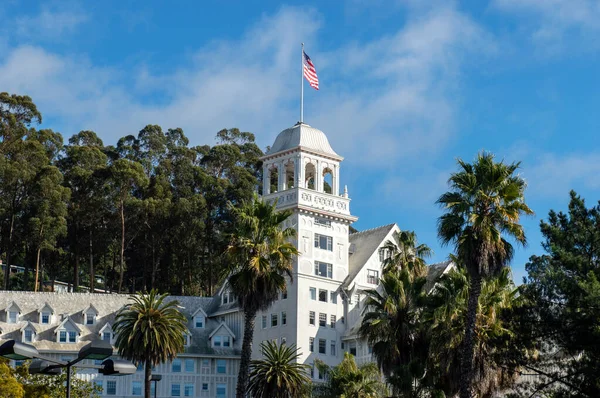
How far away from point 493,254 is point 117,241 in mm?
59407

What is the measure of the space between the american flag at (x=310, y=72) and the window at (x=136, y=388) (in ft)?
85.7

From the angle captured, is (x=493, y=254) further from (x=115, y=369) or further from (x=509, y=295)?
(x=115, y=369)

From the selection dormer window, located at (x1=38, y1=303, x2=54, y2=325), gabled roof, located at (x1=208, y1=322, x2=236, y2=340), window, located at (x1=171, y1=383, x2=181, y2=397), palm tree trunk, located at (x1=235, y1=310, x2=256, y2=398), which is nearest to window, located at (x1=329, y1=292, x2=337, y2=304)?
gabled roof, located at (x1=208, y1=322, x2=236, y2=340)

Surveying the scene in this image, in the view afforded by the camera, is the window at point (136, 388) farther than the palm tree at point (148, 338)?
Yes

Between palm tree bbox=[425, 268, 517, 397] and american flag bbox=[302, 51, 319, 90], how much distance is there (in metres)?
25.5

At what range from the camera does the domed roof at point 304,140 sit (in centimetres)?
9400

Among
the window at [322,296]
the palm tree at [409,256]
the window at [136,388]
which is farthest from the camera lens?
the window at [322,296]

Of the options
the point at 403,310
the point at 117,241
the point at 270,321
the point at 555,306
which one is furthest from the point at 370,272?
the point at 555,306

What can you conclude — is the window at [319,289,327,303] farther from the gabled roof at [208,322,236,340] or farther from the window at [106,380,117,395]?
the window at [106,380,117,395]

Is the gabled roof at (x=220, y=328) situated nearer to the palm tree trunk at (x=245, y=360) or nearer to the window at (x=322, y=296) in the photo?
the window at (x=322, y=296)

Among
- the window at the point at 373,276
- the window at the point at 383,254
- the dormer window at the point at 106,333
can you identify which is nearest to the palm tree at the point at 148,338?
the dormer window at the point at 106,333

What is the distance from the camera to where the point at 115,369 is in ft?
107

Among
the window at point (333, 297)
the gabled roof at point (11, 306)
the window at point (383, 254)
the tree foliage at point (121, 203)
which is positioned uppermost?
the tree foliage at point (121, 203)

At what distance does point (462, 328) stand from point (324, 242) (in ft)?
92.8
